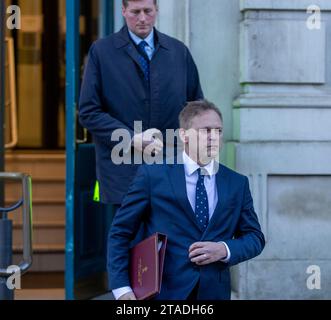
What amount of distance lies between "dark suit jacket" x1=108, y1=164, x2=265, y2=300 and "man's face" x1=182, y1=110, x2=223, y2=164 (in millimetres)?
118

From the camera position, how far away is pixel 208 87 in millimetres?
6699

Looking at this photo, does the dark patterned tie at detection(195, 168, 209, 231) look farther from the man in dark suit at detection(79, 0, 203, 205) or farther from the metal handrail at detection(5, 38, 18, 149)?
the metal handrail at detection(5, 38, 18, 149)

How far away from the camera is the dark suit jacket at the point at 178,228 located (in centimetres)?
390

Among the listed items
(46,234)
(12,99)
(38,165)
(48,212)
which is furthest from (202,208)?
(12,99)

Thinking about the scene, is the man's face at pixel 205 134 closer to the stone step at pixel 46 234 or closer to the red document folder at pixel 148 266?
the red document folder at pixel 148 266

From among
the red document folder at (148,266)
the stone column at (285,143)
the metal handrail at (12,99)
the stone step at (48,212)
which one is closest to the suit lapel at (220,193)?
the red document folder at (148,266)

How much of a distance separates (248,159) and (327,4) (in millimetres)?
Answer: 1225

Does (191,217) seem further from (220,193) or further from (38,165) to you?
(38,165)

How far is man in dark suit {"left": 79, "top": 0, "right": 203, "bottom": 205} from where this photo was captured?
5.22 meters

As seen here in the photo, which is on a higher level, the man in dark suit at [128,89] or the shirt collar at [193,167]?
the man in dark suit at [128,89]

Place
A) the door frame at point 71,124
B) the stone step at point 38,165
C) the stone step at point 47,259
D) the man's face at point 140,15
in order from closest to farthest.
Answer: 1. the man's face at point 140,15
2. the door frame at point 71,124
3. the stone step at point 47,259
4. the stone step at point 38,165

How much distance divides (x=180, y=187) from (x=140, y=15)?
1.56m

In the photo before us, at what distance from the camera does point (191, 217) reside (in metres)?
3.92

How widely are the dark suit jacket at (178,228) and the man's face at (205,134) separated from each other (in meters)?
0.12
